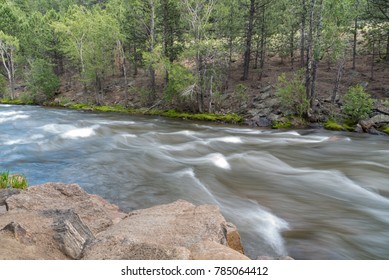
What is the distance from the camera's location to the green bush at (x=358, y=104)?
67.4 feet

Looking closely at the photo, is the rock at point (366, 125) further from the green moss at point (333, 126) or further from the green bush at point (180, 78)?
the green bush at point (180, 78)

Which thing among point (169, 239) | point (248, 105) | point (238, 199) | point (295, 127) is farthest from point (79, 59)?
point (169, 239)

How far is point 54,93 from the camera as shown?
42.9 meters

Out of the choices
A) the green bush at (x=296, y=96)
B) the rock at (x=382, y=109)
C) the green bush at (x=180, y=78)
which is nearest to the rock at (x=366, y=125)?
the rock at (x=382, y=109)

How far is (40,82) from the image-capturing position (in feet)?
135

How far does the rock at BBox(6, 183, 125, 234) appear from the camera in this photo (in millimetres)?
6496

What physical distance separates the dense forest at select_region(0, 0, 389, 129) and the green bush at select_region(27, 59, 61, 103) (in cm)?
14

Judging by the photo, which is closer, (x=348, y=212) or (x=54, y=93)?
(x=348, y=212)

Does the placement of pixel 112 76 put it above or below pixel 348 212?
above

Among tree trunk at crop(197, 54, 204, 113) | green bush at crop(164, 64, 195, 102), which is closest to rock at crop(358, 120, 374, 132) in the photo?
tree trunk at crop(197, 54, 204, 113)

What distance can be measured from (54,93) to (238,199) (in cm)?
4059

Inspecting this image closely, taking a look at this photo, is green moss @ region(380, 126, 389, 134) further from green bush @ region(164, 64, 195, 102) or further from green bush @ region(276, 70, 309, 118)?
green bush @ region(164, 64, 195, 102)

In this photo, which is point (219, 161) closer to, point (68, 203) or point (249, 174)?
point (249, 174)
